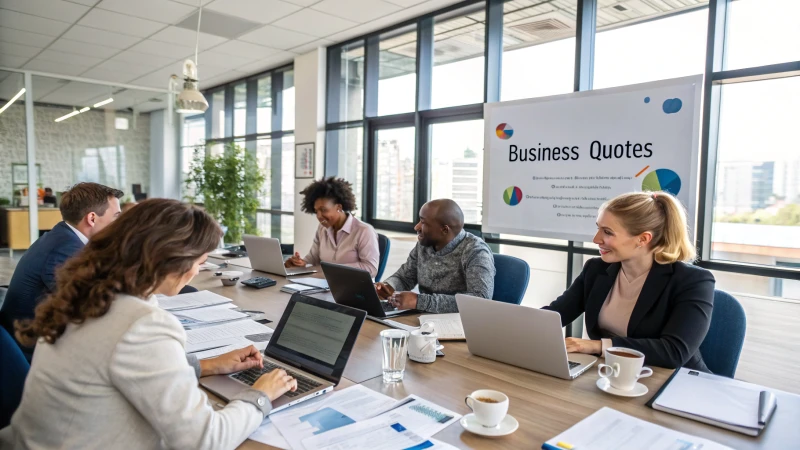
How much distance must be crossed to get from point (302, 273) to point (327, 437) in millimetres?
2080

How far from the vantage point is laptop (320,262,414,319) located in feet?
6.67

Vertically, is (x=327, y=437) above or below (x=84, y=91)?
below

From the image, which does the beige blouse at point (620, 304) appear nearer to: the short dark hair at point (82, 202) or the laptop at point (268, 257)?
the laptop at point (268, 257)

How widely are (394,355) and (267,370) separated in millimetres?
359

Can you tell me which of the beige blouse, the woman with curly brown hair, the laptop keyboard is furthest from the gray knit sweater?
the woman with curly brown hair

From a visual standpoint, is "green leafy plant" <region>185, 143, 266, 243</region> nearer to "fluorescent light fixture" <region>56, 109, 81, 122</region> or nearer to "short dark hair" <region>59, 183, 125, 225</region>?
"fluorescent light fixture" <region>56, 109, 81, 122</region>

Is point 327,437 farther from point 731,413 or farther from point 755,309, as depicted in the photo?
point 755,309

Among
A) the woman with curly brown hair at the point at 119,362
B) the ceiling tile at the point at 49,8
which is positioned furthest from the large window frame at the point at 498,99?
the woman with curly brown hair at the point at 119,362

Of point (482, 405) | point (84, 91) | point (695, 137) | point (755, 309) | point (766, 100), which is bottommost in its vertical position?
point (755, 309)

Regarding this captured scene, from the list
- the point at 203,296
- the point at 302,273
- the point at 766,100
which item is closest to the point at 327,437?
the point at 203,296

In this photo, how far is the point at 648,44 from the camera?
11.6 feet

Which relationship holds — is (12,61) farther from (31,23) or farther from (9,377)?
(9,377)

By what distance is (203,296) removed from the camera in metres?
2.43

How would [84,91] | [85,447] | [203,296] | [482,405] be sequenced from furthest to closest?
[84,91] → [203,296] → [482,405] → [85,447]
